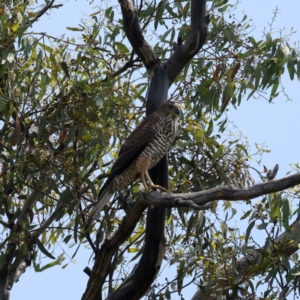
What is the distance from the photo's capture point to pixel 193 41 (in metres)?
4.55

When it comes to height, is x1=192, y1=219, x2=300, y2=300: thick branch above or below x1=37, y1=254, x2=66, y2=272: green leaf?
below

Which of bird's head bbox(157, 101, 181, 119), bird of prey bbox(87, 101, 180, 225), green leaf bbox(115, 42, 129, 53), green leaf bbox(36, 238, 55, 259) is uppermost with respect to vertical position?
green leaf bbox(115, 42, 129, 53)

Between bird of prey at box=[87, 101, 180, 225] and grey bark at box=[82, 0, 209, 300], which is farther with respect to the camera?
bird of prey at box=[87, 101, 180, 225]

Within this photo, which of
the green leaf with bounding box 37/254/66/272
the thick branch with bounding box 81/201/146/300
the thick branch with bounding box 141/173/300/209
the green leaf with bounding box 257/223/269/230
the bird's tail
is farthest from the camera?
the green leaf with bounding box 37/254/66/272

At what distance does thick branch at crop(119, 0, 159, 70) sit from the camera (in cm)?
459

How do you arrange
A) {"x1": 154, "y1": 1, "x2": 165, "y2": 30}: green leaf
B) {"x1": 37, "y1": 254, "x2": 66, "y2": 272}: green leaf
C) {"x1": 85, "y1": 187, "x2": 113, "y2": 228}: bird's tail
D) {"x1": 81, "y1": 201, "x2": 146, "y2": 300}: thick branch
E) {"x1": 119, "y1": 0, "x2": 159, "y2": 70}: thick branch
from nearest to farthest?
{"x1": 81, "y1": 201, "x2": 146, "y2": 300}: thick branch → {"x1": 85, "y1": 187, "x2": 113, "y2": 228}: bird's tail → {"x1": 119, "y1": 0, "x2": 159, "y2": 70}: thick branch → {"x1": 37, "y1": 254, "x2": 66, "y2": 272}: green leaf → {"x1": 154, "y1": 1, "x2": 165, "y2": 30}: green leaf

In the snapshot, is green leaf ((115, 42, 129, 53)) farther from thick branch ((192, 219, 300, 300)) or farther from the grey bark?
thick branch ((192, 219, 300, 300))

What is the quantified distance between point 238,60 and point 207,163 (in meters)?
0.68

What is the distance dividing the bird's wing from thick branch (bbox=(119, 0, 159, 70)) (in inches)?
13.0

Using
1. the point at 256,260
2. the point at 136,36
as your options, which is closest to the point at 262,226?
the point at 256,260

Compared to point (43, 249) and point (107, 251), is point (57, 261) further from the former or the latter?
point (107, 251)

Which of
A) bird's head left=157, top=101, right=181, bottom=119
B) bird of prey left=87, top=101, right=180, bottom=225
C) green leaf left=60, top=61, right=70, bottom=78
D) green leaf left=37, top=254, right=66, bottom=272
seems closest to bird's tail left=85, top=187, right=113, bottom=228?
bird of prey left=87, top=101, right=180, bottom=225

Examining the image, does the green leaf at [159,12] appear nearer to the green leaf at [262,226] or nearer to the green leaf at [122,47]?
the green leaf at [122,47]

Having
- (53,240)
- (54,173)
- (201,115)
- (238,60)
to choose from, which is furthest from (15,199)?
(238,60)
